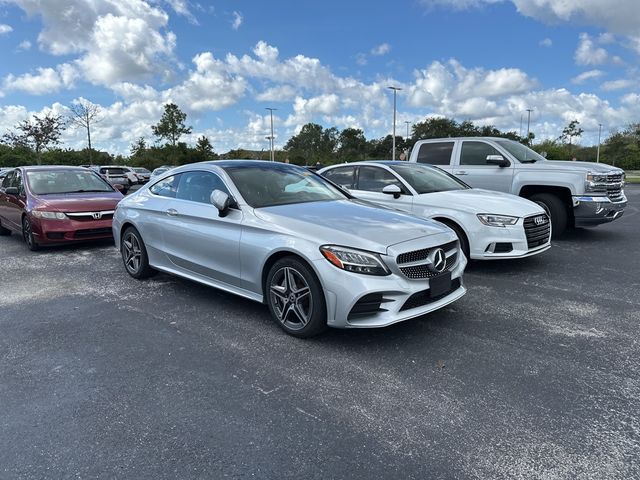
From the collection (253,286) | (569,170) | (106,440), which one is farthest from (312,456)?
(569,170)

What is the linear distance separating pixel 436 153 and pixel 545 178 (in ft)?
7.53

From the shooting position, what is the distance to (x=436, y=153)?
9703 mm

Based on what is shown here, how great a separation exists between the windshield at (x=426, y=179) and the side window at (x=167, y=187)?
10.7 ft

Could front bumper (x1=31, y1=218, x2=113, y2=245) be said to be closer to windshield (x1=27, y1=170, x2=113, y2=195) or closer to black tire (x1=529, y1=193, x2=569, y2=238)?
windshield (x1=27, y1=170, x2=113, y2=195)

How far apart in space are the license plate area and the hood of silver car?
38cm

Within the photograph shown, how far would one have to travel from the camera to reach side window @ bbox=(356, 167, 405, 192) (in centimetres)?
700

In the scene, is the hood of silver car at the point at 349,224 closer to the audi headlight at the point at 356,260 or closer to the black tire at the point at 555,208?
the audi headlight at the point at 356,260

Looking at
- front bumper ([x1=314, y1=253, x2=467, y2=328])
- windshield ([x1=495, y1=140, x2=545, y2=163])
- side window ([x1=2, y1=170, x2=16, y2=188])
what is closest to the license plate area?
front bumper ([x1=314, y1=253, x2=467, y2=328])

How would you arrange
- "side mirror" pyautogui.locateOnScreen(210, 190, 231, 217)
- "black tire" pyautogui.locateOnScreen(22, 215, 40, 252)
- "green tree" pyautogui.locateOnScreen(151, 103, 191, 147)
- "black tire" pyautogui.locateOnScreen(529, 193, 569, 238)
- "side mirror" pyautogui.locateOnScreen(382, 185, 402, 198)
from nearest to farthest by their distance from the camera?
"side mirror" pyautogui.locateOnScreen(210, 190, 231, 217), "side mirror" pyautogui.locateOnScreen(382, 185, 402, 198), "black tire" pyautogui.locateOnScreen(22, 215, 40, 252), "black tire" pyautogui.locateOnScreen(529, 193, 569, 238), "green tree" pyautogui.locateOnScreen(151, 103, 191, 147)

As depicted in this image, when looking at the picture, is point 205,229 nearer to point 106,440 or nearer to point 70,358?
point 70,358

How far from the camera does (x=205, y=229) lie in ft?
15.4

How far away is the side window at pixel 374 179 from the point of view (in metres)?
7.00

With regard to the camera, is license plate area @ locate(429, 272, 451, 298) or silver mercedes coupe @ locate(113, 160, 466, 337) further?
license plate area @ locate(429, 272, 451, 298)

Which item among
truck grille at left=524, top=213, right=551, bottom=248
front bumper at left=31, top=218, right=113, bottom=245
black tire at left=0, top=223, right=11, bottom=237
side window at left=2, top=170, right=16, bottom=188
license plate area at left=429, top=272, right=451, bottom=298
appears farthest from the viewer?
black tire at left=0, top=223, right=11, bottom=237
